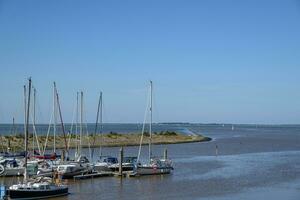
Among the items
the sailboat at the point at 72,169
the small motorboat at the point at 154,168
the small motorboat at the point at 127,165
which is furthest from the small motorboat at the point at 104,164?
the small motorboat at the point at 154,168

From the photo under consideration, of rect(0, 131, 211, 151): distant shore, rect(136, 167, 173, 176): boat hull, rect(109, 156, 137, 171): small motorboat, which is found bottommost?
rect(136, 167, 173, 176): boat hull

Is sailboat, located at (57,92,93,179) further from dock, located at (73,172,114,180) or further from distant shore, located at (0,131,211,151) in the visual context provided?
distant shore, located at (0,131,211,151)

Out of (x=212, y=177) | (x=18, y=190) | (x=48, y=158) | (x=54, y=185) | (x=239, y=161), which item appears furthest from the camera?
(x=239, y=161)

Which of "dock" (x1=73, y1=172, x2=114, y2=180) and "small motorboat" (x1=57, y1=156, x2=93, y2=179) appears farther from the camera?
"dock" (x1=73, y1=172, x2=114, y2=180)

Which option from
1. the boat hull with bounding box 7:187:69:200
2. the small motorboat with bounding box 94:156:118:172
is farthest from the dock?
the boat hull with bounding box 7:187:69:200

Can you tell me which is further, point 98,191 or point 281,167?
point 281,167

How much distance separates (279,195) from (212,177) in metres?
11.7

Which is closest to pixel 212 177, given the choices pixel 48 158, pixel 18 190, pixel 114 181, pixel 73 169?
pixel 114 181

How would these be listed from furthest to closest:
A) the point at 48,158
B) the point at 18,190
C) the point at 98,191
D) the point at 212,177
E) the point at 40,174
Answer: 1. the point at 48,158
2. the point at 212,177
3. the point at 40,174
4. the point at 98,191
5. the point at 18,190

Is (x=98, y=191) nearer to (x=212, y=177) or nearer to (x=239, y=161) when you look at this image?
(x=212, y=177)

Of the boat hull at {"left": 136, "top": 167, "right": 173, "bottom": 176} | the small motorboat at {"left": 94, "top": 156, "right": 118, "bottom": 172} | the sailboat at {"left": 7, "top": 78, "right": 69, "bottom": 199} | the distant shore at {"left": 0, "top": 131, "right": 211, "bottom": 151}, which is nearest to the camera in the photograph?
the sailboat at {"left": 7, "top": 78, "right": 69, "bottom": 199}

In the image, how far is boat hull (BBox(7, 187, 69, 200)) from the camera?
118ft

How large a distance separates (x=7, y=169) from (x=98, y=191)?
10459 millimetres

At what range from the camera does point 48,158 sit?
57156 mm
